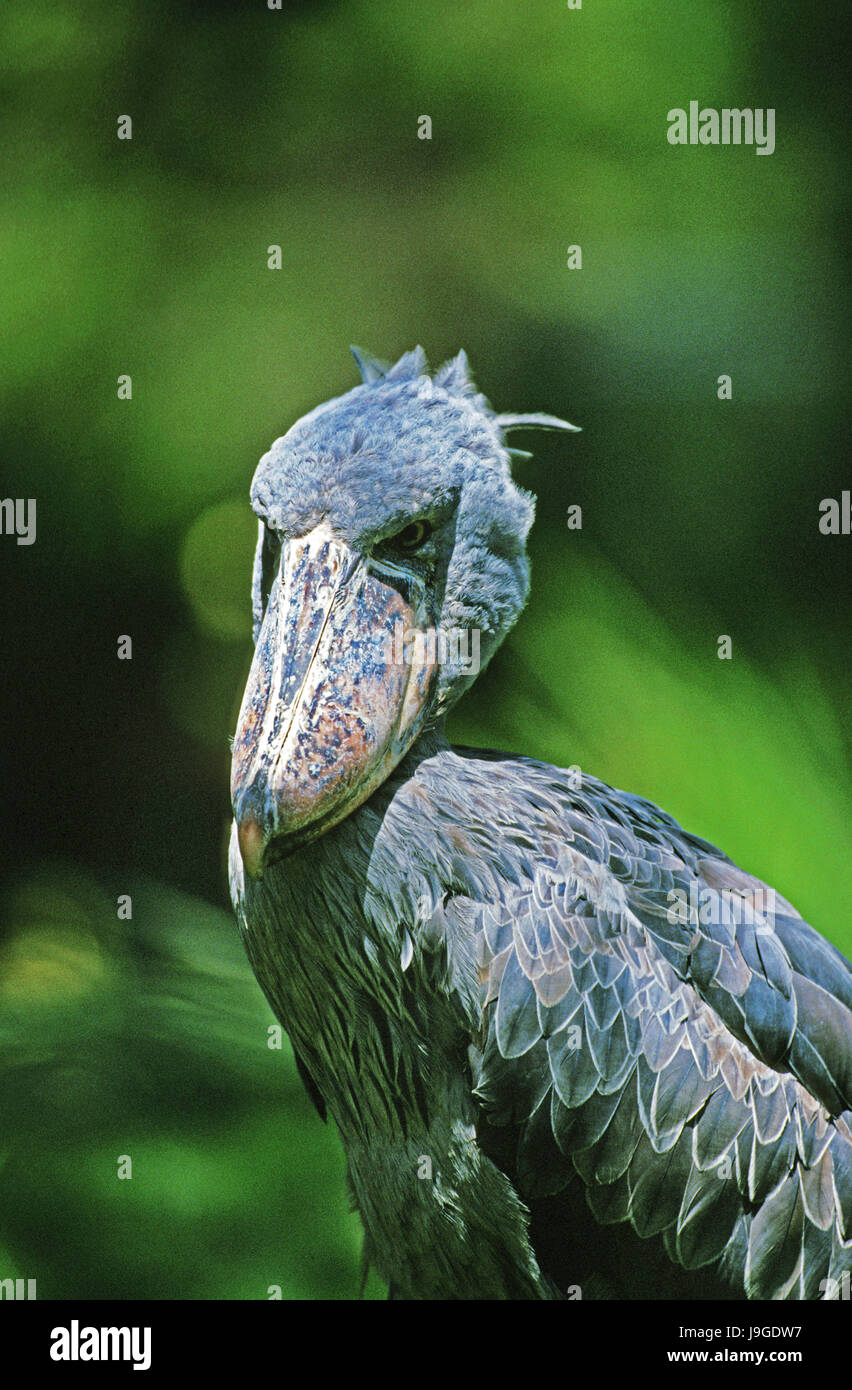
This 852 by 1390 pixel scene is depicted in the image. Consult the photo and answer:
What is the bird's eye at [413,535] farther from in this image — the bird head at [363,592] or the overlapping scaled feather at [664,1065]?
the overlapping scaled feather at [664,1065]

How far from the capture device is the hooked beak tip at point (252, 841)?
1378 mm

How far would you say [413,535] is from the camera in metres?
1.54

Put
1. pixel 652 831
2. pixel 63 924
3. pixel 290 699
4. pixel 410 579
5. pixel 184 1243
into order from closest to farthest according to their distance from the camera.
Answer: pixel 290 699 < pixel 410 579 < pixel 652 831 < pixel 184 1243 < pixel 63 924

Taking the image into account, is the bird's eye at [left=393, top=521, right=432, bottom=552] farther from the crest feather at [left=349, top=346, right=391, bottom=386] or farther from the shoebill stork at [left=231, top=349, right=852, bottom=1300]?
the crest feather at [left=349, top=346, right=391, bottom=386]

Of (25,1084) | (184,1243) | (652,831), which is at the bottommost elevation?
(184,1243)

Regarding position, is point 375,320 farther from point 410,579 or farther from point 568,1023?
point 568,1023

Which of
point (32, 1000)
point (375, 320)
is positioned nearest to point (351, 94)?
point (375, 320)

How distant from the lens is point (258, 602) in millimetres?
1614

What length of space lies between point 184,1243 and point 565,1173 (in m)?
0.92

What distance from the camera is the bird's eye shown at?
1.53m

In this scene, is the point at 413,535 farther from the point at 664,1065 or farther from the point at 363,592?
the point at 664,1065

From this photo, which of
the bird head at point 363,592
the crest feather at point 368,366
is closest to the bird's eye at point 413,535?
the bird head at point 363,592

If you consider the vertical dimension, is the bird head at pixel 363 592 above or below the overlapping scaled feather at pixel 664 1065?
above

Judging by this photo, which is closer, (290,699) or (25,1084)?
(290,699)
